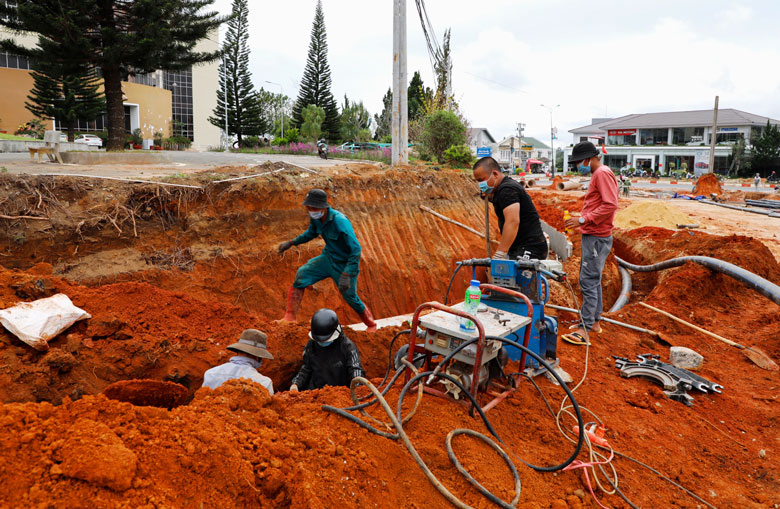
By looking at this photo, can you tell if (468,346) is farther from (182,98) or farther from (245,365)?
(182,98)

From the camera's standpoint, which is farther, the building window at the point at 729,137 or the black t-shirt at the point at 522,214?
the building window at the point at 729,137

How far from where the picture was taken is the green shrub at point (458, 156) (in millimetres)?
18625

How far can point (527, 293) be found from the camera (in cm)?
406

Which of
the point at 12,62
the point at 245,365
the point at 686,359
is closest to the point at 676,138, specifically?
the point at 686,359

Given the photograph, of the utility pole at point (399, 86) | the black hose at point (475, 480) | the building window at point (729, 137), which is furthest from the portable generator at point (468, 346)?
the building window at point (729, 137)

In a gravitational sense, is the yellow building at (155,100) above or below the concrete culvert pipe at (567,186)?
above

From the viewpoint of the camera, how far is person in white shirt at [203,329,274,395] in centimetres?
344

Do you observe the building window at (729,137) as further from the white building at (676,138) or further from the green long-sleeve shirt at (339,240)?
the green long-sleeve shirt at (339,240)

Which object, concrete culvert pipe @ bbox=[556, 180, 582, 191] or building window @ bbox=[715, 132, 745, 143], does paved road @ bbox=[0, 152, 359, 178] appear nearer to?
concrete culvert pipe @ bbox=[556, 180, 582, 191]

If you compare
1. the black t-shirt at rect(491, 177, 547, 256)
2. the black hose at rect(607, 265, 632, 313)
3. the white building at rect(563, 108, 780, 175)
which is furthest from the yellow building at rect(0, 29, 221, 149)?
the white building at rect(563, 108, 780, 175)

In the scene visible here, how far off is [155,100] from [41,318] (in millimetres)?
38207

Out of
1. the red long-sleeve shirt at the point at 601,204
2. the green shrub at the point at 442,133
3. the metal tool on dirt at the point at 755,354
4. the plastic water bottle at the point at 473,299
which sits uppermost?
the green shrub at the point at 442,133

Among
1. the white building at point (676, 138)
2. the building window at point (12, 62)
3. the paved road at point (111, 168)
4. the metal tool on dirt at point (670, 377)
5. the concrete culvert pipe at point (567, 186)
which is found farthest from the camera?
the white building at point (676, 138)

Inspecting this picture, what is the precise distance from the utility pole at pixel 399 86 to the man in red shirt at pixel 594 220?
768cm
